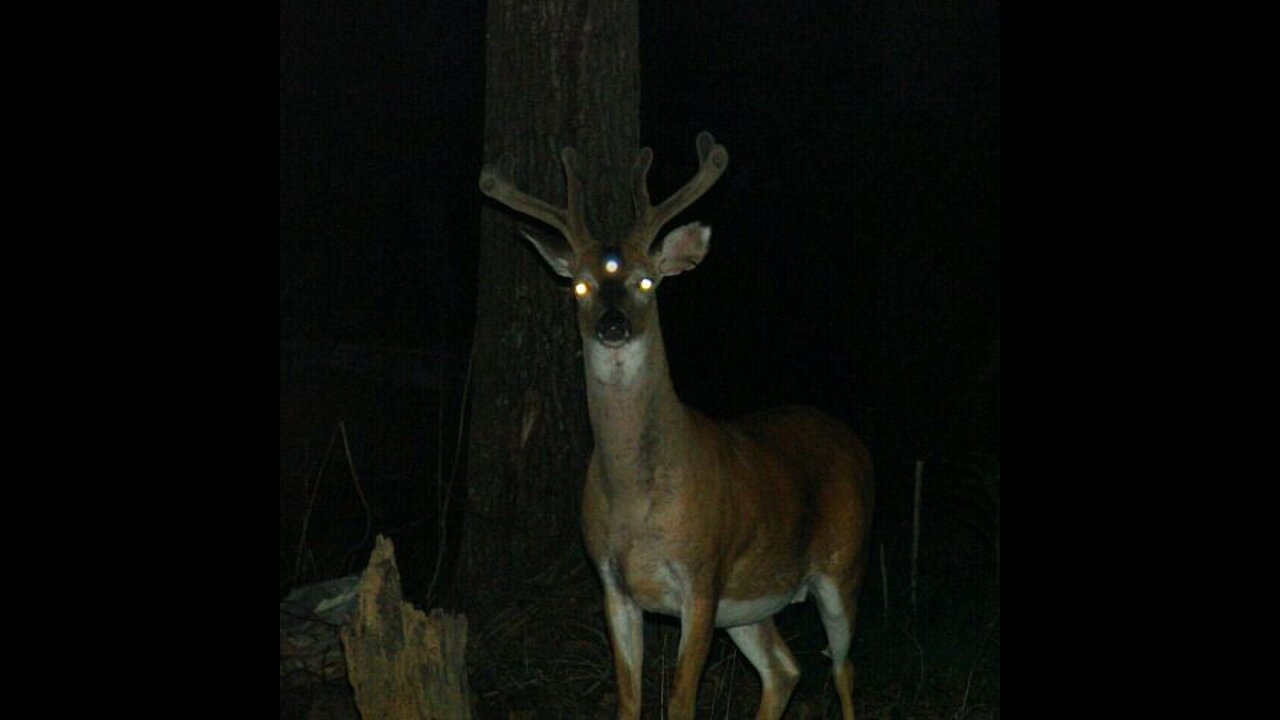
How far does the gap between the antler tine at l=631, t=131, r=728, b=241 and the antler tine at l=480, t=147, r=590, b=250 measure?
9.7 inches

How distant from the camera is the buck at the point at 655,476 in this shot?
5.75 meters

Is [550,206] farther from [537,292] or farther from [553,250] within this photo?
[537,292]

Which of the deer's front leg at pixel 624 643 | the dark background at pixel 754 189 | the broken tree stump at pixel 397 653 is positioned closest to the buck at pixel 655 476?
the deer's front leg at pixel 624 643

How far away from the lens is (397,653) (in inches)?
196

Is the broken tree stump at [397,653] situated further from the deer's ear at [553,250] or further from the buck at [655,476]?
the deer's ear at [553,250]

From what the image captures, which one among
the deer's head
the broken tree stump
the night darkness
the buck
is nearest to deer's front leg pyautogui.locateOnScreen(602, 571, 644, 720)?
the buck

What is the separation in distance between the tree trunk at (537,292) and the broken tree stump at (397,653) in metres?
1.86

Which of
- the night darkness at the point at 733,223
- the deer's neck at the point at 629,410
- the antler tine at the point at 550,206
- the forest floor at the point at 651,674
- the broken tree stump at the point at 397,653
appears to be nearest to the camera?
the broken tree stump at the point at 397,653

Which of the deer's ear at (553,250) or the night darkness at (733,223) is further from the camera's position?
the night darkness at (733,223)

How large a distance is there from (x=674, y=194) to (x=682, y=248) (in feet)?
0.89

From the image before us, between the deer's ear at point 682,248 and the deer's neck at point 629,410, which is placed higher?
the deer's ear at point 682,248

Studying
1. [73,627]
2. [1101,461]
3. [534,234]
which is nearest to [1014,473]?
[1101,461]

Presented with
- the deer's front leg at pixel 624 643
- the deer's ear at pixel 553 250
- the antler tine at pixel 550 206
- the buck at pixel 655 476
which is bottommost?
the deer's front leg at pixel 624 643

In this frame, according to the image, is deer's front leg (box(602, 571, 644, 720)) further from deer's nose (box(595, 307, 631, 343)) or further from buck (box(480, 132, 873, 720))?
deer's nose (box(595, 307, 631, 343))
